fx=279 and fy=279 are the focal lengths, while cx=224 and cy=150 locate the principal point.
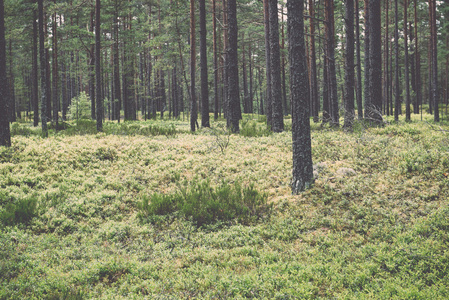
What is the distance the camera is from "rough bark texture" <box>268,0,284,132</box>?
11695 mm

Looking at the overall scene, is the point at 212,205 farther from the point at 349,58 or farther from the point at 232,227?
the point at 349,58

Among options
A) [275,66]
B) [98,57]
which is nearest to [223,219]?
[275,66]

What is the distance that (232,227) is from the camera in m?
5.50

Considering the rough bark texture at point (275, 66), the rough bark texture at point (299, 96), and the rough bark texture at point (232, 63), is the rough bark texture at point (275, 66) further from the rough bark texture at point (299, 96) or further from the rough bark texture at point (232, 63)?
the rough bark texture at point (299, 96)

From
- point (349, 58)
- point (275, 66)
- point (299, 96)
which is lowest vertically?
point (299, 96)

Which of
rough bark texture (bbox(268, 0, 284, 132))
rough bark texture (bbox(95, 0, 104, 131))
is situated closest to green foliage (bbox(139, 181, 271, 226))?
rough bark texture (bbox(268, 0, 284, 132))

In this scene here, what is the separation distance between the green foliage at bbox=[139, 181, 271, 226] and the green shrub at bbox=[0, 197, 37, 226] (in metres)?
2.22

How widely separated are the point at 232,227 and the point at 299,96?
3215 mm

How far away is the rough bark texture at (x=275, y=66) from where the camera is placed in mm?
11695

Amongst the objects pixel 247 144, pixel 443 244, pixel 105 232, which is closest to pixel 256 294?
pixel 443 244

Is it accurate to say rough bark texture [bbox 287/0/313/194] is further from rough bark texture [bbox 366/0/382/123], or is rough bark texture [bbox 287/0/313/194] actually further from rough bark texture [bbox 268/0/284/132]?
rough bark texture [bbox 366/0/382/123]

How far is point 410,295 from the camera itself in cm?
322

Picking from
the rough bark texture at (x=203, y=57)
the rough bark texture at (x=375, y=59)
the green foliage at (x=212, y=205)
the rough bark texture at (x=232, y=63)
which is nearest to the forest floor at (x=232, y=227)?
the green foliage at (x=212, y=205)

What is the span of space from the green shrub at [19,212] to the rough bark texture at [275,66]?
30.5 feet
